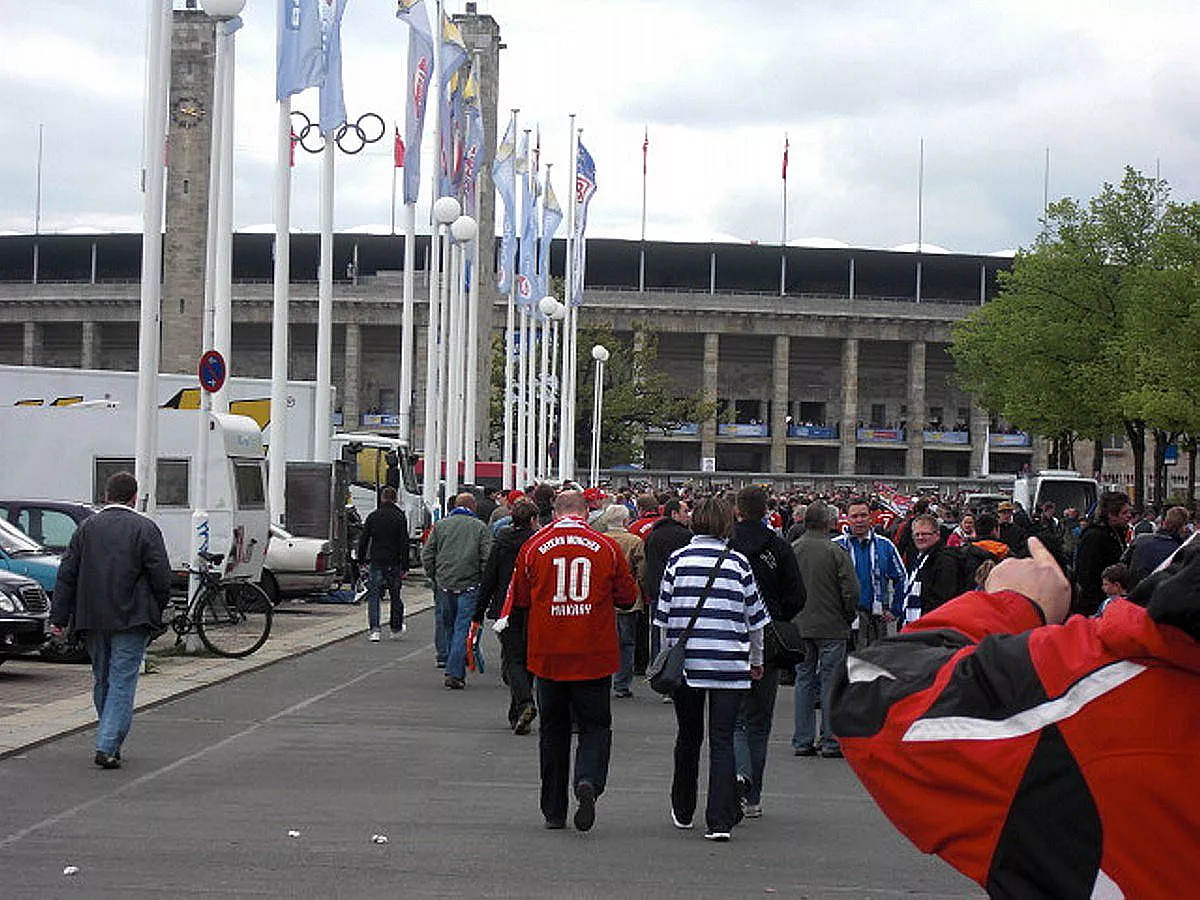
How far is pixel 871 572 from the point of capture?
15.8 m

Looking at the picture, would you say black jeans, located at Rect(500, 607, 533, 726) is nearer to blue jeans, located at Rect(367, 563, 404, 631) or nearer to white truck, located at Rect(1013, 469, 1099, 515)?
blue jeans, located at Rect(367, 563, 404, 631)

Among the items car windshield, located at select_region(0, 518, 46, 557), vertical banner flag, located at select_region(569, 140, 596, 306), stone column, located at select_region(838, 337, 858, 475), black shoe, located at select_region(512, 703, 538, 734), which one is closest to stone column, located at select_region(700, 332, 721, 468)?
stone column, located at select_region(838, 337, 858, 475)

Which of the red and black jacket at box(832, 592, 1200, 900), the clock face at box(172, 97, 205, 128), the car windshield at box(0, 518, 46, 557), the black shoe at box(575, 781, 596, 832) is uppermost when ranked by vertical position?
the clock face at box(172, 97, 205, 128)

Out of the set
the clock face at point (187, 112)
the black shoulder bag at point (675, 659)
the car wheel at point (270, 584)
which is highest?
the clock face at point (187, 112)

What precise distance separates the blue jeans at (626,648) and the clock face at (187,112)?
44.1 meters

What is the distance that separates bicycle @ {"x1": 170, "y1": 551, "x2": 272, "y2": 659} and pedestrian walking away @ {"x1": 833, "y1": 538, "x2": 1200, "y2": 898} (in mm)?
18768

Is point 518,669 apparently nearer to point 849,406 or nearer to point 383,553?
point 383,553

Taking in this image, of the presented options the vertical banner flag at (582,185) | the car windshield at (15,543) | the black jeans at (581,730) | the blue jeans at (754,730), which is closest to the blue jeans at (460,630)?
the car windshield at (15,543)

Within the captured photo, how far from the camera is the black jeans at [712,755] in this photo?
1019 cm

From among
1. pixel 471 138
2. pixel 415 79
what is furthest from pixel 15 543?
pixel 471 138

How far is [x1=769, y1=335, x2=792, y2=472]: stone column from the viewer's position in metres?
108

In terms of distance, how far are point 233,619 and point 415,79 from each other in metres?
17.3

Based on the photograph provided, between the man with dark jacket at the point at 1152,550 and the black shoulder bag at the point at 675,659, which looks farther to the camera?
the man with dark jacket at the point at 1152,550

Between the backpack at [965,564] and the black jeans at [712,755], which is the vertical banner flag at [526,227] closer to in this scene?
the backpack at [965,564]
